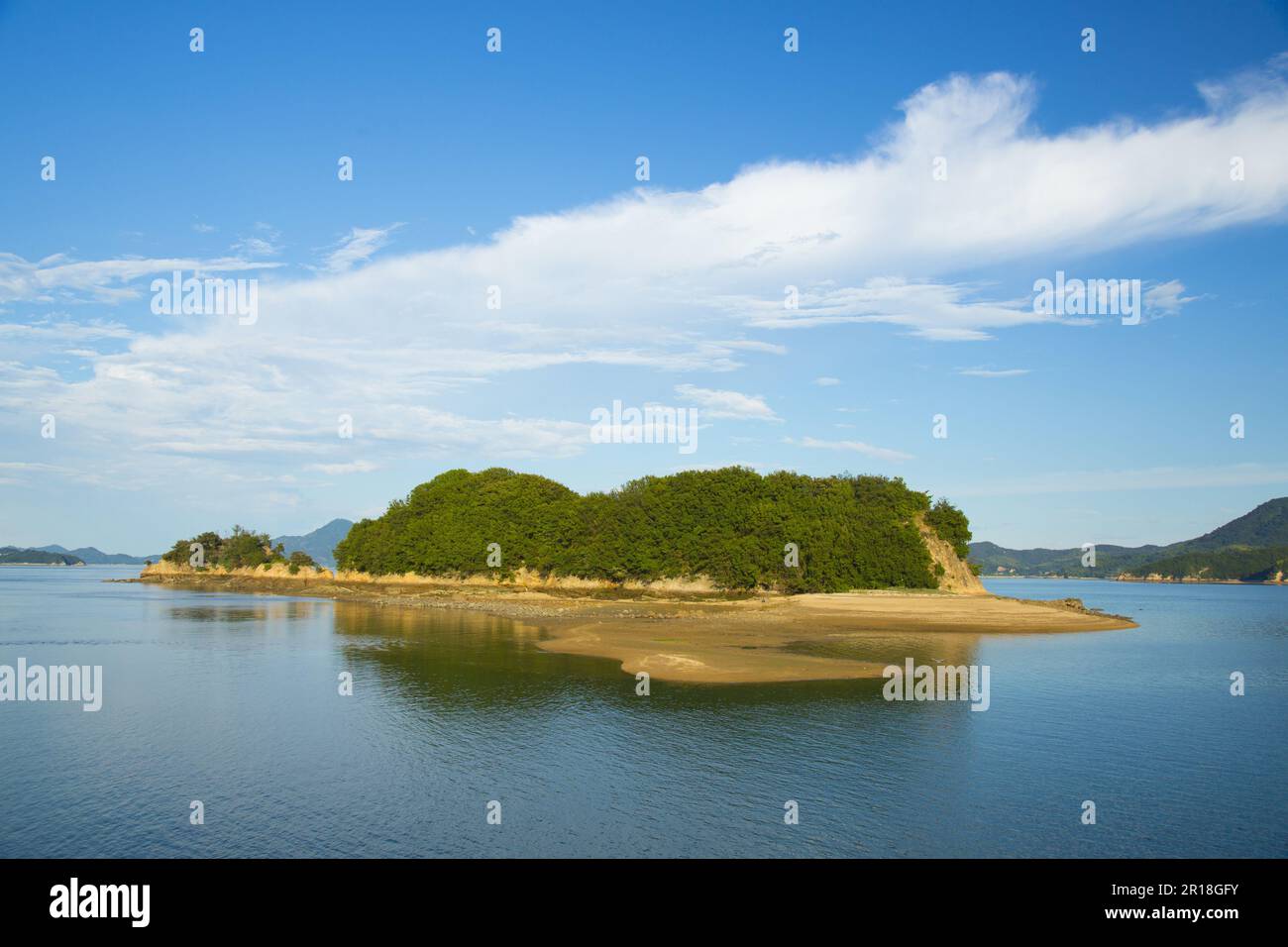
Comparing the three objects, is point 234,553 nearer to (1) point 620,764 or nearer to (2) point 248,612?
(2) point 248,612

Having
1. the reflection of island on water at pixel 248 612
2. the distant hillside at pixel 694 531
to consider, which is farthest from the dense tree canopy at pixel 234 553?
the reflection of island on water at pixel 248 612

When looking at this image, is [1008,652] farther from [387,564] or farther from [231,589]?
[231,589]

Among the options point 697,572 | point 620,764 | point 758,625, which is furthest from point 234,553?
point 620,764

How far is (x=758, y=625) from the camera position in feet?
233

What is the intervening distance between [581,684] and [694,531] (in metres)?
72.8

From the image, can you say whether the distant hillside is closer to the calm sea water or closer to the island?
the island

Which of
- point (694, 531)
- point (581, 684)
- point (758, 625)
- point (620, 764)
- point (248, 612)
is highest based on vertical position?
point (694, 531)

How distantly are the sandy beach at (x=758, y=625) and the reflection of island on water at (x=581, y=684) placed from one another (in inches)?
33.0

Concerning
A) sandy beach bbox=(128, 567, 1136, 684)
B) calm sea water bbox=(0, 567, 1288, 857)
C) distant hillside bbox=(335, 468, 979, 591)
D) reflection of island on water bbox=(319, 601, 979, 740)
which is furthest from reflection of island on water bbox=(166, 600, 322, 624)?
calm sea water bbox=(0, 567, 1288, 857)

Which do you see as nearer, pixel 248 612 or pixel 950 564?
pixel 248 612
